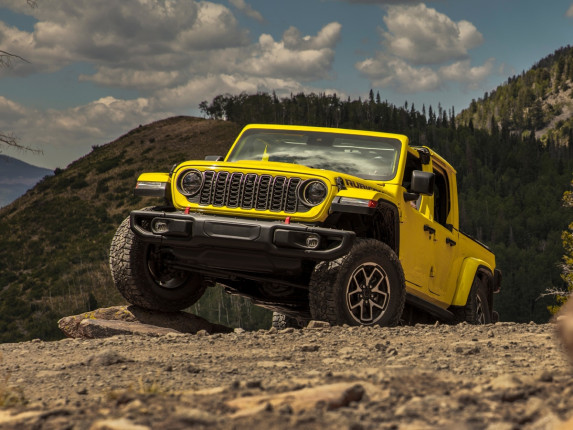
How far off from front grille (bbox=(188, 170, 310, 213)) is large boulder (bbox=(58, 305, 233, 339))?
1555 mm

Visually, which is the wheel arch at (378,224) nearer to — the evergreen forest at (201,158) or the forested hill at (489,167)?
the evergreen forest at (201,158)

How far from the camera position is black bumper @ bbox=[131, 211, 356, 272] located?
294 inches

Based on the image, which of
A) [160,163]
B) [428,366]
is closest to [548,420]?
[428,366]

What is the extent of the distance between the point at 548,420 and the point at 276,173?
15.9ft

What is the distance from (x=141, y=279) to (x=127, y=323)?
528mm

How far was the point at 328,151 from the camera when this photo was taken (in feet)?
30.2

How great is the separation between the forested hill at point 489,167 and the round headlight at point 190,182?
113613 mm

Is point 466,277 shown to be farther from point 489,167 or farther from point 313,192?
point 489,167

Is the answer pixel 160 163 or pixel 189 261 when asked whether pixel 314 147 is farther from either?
pixel 160 163

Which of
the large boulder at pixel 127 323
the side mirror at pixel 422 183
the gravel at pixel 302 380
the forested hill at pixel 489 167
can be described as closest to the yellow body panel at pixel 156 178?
the large boulder at pixel 127 323

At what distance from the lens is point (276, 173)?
7809mm

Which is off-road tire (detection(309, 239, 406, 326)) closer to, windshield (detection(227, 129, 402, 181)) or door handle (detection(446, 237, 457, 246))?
windshield (detection(227, 129, 402, 181))

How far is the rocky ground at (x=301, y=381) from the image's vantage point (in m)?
3.38

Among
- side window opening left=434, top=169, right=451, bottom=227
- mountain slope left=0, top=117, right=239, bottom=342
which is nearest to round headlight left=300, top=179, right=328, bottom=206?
side window opening left=434, top=169, right=451, bottom=227
